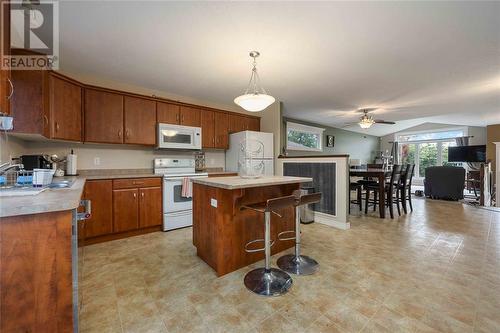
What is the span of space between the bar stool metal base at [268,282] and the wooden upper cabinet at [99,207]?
2076 mm

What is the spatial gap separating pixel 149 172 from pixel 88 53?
191 centimetres

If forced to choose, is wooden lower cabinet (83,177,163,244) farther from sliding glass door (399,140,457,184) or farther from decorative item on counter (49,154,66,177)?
sliding glass door (399,140,457,184)

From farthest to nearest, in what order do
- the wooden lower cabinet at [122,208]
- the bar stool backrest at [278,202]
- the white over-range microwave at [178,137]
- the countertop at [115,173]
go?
the white over-range microwave at [178,137] → the countertop at [115,173] → the wooden lower cabinet at [122,208] → the bar stool backrest at [278,202]

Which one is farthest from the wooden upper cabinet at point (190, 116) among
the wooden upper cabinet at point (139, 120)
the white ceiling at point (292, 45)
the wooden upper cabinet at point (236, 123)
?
the wooden upper cabinet at point (236, 123)

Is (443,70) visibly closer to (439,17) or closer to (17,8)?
(439,17)

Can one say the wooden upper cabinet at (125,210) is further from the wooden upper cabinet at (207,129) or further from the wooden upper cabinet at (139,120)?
the wooden upper cabinet at (207,129)

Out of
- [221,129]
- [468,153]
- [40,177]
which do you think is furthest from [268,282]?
[468,153]

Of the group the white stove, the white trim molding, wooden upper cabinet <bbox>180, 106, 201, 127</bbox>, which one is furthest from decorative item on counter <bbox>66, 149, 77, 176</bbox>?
the white trim molding

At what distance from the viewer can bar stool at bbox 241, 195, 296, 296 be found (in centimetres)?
174

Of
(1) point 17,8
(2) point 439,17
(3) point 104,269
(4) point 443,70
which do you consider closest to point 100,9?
(1) point 17,8

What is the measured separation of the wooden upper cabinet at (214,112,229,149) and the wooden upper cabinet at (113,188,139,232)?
178 centimetres

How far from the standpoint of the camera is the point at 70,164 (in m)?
2.88

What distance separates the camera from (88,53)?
2.45 meters

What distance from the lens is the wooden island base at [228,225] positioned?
2002mm
